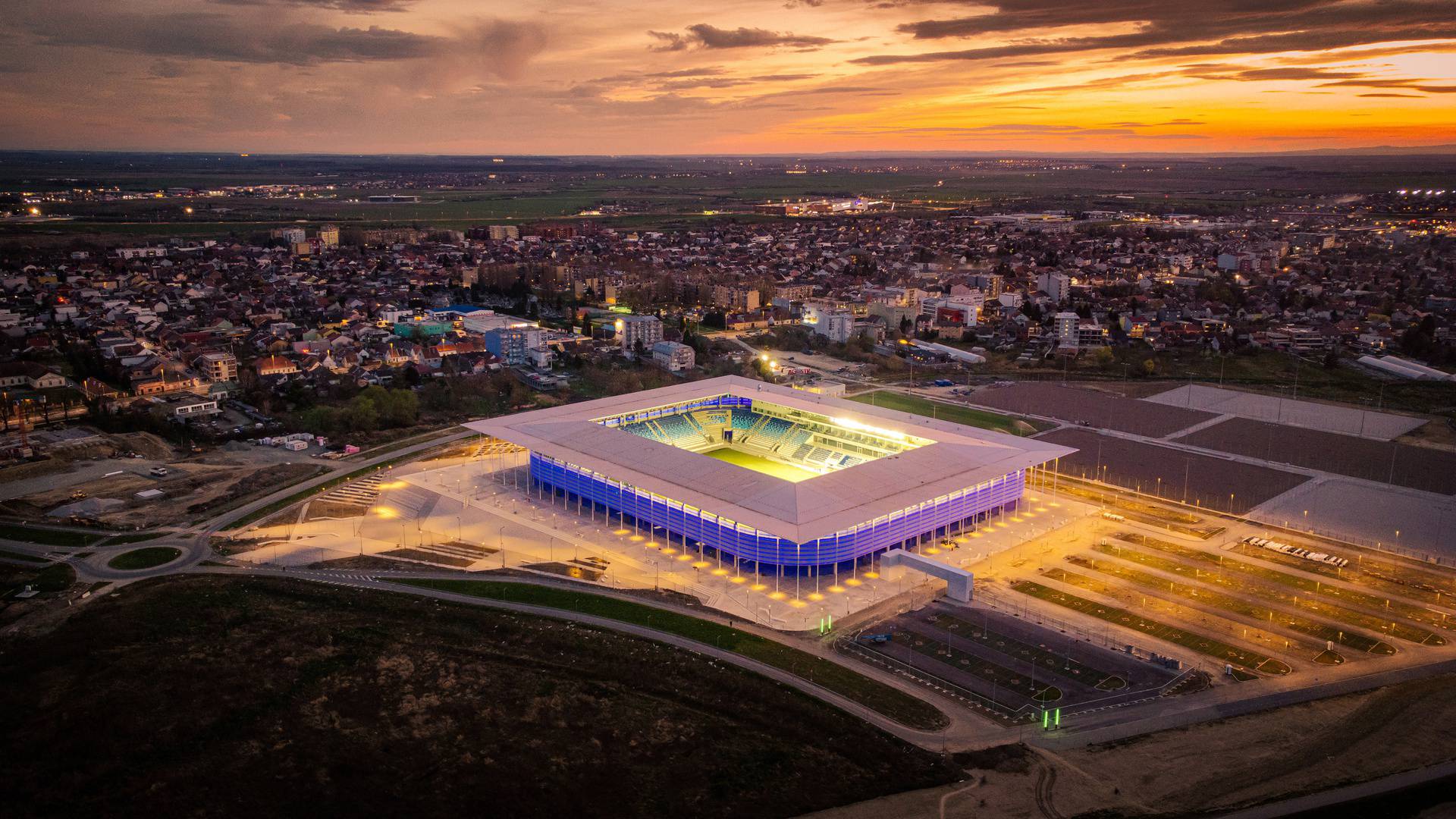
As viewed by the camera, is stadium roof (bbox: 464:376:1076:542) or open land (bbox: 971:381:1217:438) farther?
open land (bbox: 971:381:1217:438)

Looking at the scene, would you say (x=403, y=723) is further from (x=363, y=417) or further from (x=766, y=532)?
(x=363, y=417)

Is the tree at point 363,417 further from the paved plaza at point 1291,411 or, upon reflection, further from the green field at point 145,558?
the paved plaza at point 1291,411

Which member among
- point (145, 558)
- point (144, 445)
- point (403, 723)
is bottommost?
point (403, 723)

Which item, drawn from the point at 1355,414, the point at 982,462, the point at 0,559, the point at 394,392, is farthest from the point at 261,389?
the point at 1355,414

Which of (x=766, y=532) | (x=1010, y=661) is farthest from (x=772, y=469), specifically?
(x=1010, y=661)

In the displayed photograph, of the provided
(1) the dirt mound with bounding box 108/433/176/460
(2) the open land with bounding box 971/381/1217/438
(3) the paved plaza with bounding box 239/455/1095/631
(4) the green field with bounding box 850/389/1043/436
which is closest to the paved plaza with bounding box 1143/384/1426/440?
(2) the open land with bounding box 971/381/1217/438

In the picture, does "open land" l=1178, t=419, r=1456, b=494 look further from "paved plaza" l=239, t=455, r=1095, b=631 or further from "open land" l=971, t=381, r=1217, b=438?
"paved plaza" l=239, t=455, r=1095, b=631

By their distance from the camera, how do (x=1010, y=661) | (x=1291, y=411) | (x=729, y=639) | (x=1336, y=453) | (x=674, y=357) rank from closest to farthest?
1. (x=1010, y=661)
2. (x=729, y=639)
3. (x=1336, y=453)
4. (x=1291, y=411)
5. (x=674, y=357)
